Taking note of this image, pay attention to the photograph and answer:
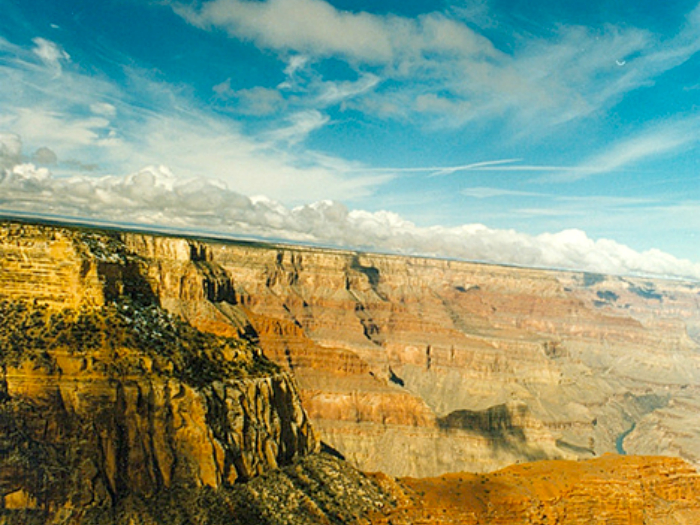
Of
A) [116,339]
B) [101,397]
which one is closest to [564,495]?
[101,397]

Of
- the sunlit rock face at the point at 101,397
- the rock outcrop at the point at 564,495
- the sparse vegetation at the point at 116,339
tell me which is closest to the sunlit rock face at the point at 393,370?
the sunlit rock face at the point at 101,397

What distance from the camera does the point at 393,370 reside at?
479ft

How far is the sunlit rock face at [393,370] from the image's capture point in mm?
90812

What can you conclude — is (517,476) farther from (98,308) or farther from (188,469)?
(98,308)

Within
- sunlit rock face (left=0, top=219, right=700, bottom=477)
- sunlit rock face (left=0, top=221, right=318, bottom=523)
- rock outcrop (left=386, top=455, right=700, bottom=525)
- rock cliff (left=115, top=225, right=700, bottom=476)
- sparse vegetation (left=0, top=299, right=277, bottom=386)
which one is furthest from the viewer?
rock cliff (left=115, top=225, right=700, bottom=476)

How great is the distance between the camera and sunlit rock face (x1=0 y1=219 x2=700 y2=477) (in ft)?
298

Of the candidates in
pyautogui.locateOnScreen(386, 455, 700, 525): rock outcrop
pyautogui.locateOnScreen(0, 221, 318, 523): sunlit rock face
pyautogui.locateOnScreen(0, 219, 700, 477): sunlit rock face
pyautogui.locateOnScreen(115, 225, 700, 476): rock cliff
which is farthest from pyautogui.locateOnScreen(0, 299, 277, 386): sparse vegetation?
pyautogui.locateOnScreen(386, 455, 700, 525): rock outcrop

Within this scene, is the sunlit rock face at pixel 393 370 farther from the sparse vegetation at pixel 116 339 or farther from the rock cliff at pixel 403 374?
the sparse vegetation at pixel 116 339

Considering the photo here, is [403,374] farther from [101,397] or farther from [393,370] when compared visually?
[101,397]

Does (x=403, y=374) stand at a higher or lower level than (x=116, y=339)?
lower

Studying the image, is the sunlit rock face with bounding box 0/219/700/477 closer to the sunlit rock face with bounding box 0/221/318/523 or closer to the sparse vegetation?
the sunlit rock face with bounding box 0/221/318/523

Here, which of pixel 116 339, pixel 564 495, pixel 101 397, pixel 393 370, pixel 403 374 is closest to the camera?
pixel 101 397

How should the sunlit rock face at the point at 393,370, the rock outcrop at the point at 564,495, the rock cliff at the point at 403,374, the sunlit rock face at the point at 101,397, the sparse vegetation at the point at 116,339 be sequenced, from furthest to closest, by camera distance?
the rock cliff at the point at 403,374
the sunlit rock face at the point at 393,370
the rock outcrop at the point at 564,495
the sparse vegetation at the point at 116,339
the sunlit rock face at the point at 101,397

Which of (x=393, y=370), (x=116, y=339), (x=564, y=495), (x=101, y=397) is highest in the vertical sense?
(x=116, y=339)
